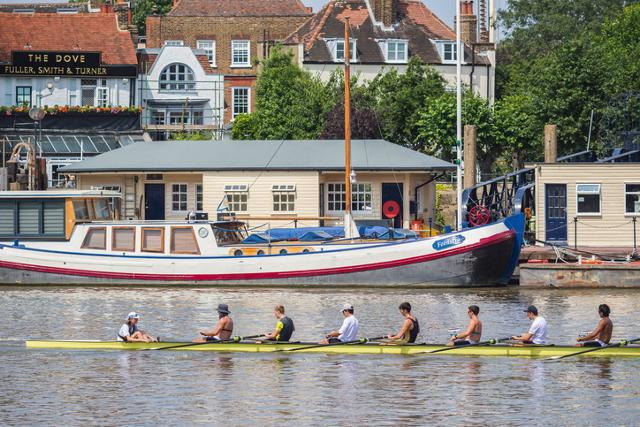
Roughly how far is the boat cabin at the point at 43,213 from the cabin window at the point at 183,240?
3.62 m

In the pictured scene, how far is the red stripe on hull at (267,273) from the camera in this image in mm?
46469

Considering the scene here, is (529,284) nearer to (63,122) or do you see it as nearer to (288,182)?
(288,182)

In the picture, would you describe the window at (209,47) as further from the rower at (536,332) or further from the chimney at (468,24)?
the rower at (536,332)

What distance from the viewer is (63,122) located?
76.1 m

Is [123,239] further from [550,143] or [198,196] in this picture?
[550,143]

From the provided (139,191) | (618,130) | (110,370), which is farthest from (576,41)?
(110,370)

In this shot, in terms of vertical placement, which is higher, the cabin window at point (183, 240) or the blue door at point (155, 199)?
the blue door at point (155, 199)

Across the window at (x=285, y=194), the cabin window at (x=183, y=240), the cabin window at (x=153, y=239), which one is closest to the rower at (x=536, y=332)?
the cabin window at (x=183, y=240)

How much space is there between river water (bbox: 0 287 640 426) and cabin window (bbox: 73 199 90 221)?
5344 millimetres

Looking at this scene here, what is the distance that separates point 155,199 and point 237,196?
380 centimetres

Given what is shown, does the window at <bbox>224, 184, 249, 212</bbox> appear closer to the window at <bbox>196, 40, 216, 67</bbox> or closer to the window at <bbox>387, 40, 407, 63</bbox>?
the window at <bbox>387, 40, 407, 63</bbox>

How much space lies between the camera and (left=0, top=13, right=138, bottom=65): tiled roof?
79875 mm

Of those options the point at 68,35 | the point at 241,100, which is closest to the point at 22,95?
the point at 68,35

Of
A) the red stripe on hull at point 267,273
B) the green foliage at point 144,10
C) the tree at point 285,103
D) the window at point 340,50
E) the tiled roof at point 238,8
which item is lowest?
the red stripe on hull at point 267,273
